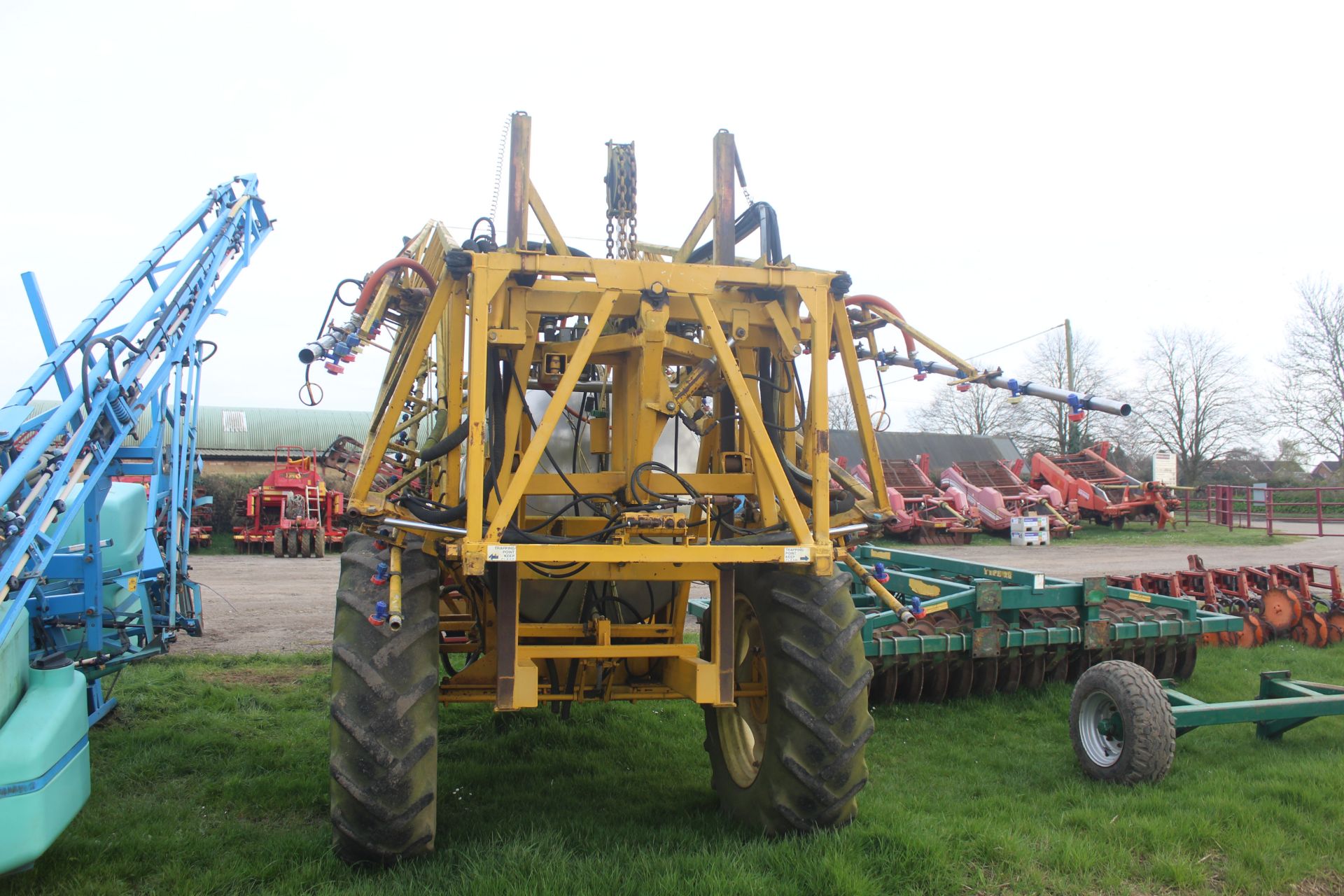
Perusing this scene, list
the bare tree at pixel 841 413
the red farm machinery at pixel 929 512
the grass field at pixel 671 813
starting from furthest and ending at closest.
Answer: the bare tree at pixel 841 413, the red farm machinery at pixel 929 512, the grass field at pixel 671 813

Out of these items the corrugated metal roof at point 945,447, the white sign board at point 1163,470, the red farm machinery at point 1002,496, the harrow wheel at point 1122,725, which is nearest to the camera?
the harrow wheel at point 1122,725

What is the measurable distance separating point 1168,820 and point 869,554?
4.50 m

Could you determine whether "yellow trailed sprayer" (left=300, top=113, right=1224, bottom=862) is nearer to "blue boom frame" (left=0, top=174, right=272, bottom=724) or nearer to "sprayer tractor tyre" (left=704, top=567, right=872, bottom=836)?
"sprayer tractor tyre" (left=704, top=567, right=872, bottom=836)

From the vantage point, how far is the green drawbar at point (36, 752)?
3.27 metres

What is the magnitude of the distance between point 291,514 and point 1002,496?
55.6 ft

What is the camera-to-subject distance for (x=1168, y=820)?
4359mm

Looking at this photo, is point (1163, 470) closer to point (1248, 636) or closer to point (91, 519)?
point (1248, 636)

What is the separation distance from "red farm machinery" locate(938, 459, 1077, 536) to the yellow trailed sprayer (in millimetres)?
18898

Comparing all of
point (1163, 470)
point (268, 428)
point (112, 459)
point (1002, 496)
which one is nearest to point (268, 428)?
point (268, 428)

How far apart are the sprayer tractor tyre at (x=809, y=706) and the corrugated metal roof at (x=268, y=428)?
3535 cm

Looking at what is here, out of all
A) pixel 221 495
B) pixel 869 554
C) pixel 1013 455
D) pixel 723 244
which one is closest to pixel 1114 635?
pixel 869 554

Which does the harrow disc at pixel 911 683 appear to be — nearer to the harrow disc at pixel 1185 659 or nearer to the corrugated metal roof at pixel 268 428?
the harrow disc at pixel 1185 659

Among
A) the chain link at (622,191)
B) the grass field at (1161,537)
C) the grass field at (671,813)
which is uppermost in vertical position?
the chain link at (622,191)

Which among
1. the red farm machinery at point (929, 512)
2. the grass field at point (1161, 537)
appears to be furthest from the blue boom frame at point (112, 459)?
the grass field at point (1161, 537)
